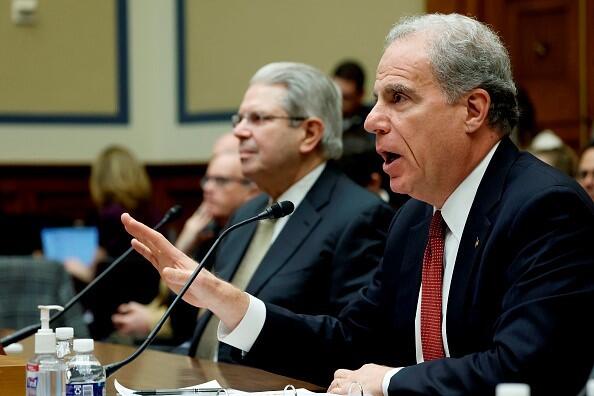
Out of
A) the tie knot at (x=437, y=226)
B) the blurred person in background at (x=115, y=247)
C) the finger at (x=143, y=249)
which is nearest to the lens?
the tie knot at (x=437, y=226)

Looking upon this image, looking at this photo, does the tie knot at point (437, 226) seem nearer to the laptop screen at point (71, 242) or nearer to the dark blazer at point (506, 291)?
the dark blazer at point (506, 291)

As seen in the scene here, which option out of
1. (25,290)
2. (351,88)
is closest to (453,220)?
(25,290)

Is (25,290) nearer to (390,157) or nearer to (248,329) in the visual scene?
(248,329)

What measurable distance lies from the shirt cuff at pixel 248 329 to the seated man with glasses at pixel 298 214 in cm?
46

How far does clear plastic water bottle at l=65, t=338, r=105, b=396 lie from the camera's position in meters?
2.19

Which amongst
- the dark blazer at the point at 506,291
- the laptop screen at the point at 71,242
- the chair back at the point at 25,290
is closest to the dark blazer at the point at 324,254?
the dark blazer at the point at 506,291

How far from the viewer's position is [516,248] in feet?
8.07

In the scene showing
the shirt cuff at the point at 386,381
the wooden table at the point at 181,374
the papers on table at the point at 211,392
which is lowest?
the wooden table at the point at 181,374

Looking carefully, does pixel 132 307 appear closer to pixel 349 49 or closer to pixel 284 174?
pixel 284 174

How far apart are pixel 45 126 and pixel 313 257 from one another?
18.3 ft

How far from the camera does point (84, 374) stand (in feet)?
7.30

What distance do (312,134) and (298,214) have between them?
0.36 meters

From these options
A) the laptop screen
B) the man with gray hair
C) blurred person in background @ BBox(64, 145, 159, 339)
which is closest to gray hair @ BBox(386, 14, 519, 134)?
the man with gray hair

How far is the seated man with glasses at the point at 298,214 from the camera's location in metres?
3.50
